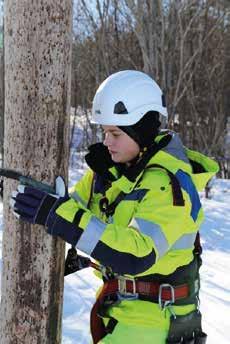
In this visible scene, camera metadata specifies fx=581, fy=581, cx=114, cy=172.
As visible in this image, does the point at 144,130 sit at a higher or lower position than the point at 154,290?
higher

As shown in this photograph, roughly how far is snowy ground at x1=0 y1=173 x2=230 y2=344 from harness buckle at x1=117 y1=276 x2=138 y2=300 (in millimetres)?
1728

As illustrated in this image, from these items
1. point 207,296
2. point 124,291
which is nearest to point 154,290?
point 124,291

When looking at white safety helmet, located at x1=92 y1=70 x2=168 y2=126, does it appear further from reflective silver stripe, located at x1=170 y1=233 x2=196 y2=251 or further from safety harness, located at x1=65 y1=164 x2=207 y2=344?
reflective silver stripe, located at x1=170 y1=233 x2=196 y2=251

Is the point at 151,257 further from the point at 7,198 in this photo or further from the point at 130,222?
the point at 7,198

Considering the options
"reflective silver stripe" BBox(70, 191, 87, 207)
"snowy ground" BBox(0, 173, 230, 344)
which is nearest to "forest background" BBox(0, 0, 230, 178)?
"snowy ground" BBox(0, 173, 230, 344)

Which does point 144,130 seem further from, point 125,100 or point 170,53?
point 170,53

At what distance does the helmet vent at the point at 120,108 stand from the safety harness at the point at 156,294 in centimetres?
23

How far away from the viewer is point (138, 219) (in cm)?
195

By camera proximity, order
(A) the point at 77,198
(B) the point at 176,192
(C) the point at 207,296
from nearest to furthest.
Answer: (B) the point at 176,192, (A) the point at 77,198, (C) the point at 207,296

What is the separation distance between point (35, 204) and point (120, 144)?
441mm

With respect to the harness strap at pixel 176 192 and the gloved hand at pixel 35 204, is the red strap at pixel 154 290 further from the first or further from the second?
the gloved hand at pixel 35 204

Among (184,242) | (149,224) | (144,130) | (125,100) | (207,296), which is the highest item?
(125,100)

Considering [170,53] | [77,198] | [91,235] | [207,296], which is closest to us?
[91,235]

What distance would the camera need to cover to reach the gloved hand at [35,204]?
190 centimetres
